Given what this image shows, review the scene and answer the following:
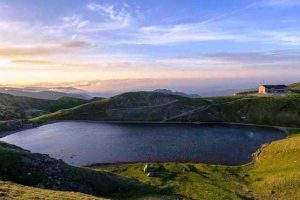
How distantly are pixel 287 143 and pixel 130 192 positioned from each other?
56.2 meters

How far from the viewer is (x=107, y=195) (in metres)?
62.9

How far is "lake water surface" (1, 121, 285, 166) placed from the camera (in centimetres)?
11075

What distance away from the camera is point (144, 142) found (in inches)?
5344

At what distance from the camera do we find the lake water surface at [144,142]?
111 m

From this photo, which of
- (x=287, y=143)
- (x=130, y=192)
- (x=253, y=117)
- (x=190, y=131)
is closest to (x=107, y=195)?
(x=130, y=192)

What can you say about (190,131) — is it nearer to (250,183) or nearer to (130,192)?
(250,183)

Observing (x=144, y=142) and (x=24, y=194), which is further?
(x=144, y=142)

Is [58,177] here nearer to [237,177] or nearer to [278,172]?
[237,177]

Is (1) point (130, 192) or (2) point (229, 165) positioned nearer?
(1) point (130, 192)

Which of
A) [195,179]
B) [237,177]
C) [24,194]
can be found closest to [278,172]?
[237,177]

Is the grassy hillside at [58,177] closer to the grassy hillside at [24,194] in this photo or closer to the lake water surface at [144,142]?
the grassy hillside at [24,194]

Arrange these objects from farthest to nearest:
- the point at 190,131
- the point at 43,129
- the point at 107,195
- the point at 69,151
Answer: the point at 43,129 < the point at 190,131 < the point at 69,151 < the point at 107,195

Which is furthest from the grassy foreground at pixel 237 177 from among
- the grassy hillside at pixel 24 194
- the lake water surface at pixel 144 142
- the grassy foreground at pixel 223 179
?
the grassy hillside at pixel 24 194

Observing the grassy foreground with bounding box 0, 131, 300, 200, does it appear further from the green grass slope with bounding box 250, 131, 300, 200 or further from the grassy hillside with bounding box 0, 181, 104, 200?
the grassy hillside with bounding box 0, 181, 104, 200
